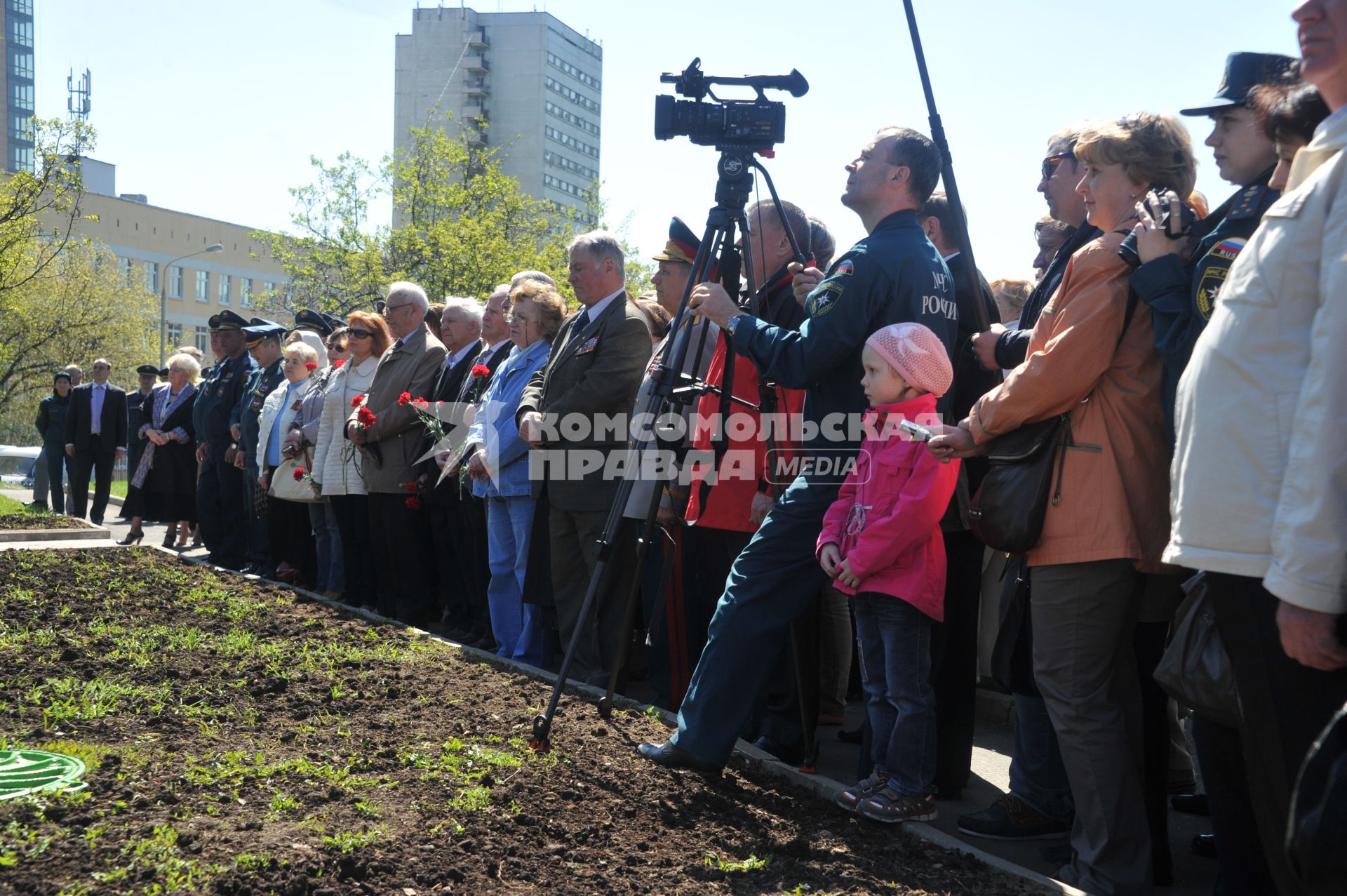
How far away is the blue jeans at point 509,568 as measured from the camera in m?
Answer: 6.95

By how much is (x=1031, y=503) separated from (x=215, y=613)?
5780 millimetres

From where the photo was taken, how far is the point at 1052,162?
13.8 ft

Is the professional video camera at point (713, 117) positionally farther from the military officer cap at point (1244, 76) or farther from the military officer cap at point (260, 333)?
the military officer cap at point (260, 333)

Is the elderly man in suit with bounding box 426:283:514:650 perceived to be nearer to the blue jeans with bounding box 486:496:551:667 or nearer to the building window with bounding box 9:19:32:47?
the blue jeans with bounding box 486:496:551:667

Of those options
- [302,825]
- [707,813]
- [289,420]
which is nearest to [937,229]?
[707,813]

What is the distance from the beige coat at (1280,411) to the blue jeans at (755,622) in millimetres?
1890

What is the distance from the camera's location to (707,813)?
4012 millimetres

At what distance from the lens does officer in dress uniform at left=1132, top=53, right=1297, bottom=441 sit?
124 inches

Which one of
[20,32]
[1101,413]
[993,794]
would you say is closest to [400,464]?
[993,794]

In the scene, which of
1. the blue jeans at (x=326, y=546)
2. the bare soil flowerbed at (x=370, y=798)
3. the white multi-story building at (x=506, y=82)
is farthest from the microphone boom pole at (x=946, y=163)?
the white multi-story building at (x=506, y=82)

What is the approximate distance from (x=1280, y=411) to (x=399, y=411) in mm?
A: 6649

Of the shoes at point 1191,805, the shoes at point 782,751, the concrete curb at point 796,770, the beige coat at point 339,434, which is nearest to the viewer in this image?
the concrete curb at point 796,770

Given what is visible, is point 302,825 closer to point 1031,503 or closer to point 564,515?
point 1031,503

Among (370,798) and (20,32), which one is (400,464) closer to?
(370,798)
